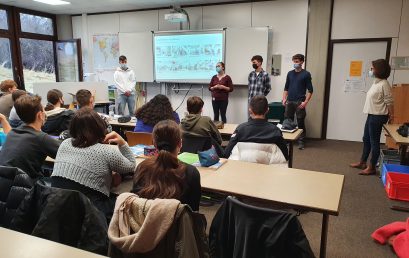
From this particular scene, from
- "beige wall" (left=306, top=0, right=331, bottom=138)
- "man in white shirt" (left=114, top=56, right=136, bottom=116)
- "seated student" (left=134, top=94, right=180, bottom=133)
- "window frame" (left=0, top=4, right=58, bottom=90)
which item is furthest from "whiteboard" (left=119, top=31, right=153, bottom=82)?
"seated student" (left=134, top=94, right=180, bottom=133)

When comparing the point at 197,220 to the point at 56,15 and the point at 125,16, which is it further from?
the point at 56,15

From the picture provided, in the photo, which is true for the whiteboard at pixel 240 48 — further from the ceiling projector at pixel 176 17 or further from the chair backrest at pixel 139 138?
the chair backrest at pixel 139 138

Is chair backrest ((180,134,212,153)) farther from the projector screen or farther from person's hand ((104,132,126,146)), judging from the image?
the projector screen

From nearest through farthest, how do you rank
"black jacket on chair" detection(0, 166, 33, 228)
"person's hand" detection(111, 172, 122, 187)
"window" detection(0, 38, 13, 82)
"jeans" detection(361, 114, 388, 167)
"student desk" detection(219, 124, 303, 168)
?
"black jacket on chair" detection(0, 166, 33, 228)
"person's hand" detection(111, 172, 122, 187)
"student desk" detection(219, 124, 303, 168)
"jeans" detection(361, 114, 388, 167)
"window" detection(0, 38, 13, 82)

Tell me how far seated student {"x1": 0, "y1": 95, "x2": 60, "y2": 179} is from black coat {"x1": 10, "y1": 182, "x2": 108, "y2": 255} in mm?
673

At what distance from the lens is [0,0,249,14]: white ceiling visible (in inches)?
255

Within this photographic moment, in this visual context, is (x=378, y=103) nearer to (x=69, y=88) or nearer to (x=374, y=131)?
(x=374, y=131)

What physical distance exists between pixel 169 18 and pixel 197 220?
5772 mm

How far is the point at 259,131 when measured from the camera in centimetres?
240

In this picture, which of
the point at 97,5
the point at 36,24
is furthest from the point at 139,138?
the point at 36,24

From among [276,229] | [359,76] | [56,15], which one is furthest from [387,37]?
[56,15]

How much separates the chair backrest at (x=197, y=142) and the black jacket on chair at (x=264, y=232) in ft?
4.84

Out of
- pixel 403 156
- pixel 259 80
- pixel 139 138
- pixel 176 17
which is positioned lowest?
pixel 403 156

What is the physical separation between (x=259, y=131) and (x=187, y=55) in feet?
Answer: 15.7
